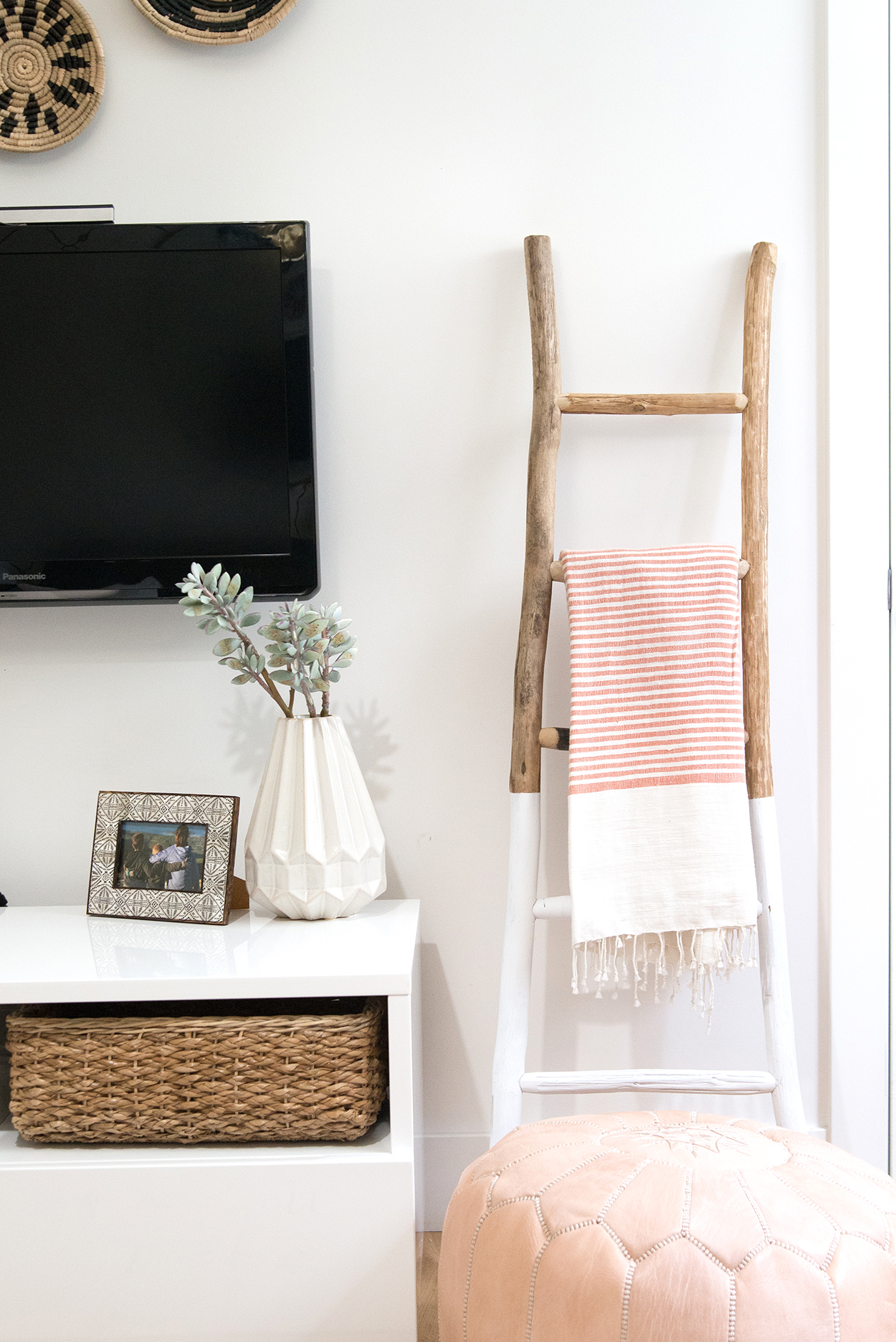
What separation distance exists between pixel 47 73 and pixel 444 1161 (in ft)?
5.38

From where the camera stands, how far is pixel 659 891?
1.16 metres

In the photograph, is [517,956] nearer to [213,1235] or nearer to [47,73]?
[213,1235]

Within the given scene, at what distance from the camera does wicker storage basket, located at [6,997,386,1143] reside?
0.98m

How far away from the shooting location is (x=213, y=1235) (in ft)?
3.13

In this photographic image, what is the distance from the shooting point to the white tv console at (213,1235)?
0.95 meters

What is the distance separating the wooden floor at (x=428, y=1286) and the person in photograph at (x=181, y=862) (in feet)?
1.64

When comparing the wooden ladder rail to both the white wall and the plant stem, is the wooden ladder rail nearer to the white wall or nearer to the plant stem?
the white wall

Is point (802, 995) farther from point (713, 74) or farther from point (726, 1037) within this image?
point (713, 74)

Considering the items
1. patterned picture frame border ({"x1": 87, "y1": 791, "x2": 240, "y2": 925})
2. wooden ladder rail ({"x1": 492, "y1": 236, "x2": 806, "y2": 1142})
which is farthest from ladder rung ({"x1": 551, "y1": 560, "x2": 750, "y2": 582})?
patterned picture frame border ({"x1": 87, "y1": 791, "x2": 240, "y2": 925})

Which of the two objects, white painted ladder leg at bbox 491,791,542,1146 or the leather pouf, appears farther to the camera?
white painted ladder leg at bbox 491,791,542,1146

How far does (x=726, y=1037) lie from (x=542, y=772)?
0.48 meters

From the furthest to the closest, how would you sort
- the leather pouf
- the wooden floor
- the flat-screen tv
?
the flat-screen tv → the wooden floor → the leather pouf

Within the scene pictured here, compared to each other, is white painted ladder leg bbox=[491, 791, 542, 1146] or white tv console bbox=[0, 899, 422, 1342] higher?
white painted ladder leg bbox=[491, 791, 542, 1146]

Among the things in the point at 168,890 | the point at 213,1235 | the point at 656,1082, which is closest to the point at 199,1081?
the point at 213,1235
